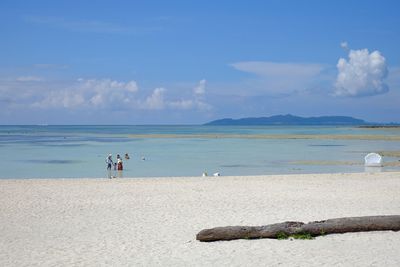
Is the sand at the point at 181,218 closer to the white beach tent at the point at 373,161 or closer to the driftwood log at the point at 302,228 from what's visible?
the driftwood log at the point at 302,228

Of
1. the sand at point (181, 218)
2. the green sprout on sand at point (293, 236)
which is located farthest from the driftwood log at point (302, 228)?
the sand at point (181, 218)

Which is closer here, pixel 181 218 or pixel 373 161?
pixel 181 218

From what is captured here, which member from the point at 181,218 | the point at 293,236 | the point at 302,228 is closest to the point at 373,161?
the point at 181,218

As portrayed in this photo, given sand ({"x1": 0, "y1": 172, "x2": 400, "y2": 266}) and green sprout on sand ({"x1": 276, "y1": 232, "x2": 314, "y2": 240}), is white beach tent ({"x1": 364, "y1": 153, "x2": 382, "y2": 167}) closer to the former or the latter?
sand ({"x1": 0, "y1": 172, "x2": 400, "y2": 266})

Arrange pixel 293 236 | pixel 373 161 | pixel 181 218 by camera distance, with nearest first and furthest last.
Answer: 1. pixel 293 236
2. pixel 181 218
3. pixel 373 161

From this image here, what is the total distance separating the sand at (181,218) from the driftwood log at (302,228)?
8.0 inches

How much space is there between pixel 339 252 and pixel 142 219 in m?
5.03

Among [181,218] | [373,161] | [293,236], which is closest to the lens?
[293,236]

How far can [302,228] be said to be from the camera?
9938mm

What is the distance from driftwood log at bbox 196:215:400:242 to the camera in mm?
9750

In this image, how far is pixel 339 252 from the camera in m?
8.88

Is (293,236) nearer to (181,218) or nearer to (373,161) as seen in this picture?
(181,218)

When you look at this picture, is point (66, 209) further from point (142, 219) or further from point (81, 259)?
point (81, 259)

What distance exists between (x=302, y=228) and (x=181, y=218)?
3.34 metres
